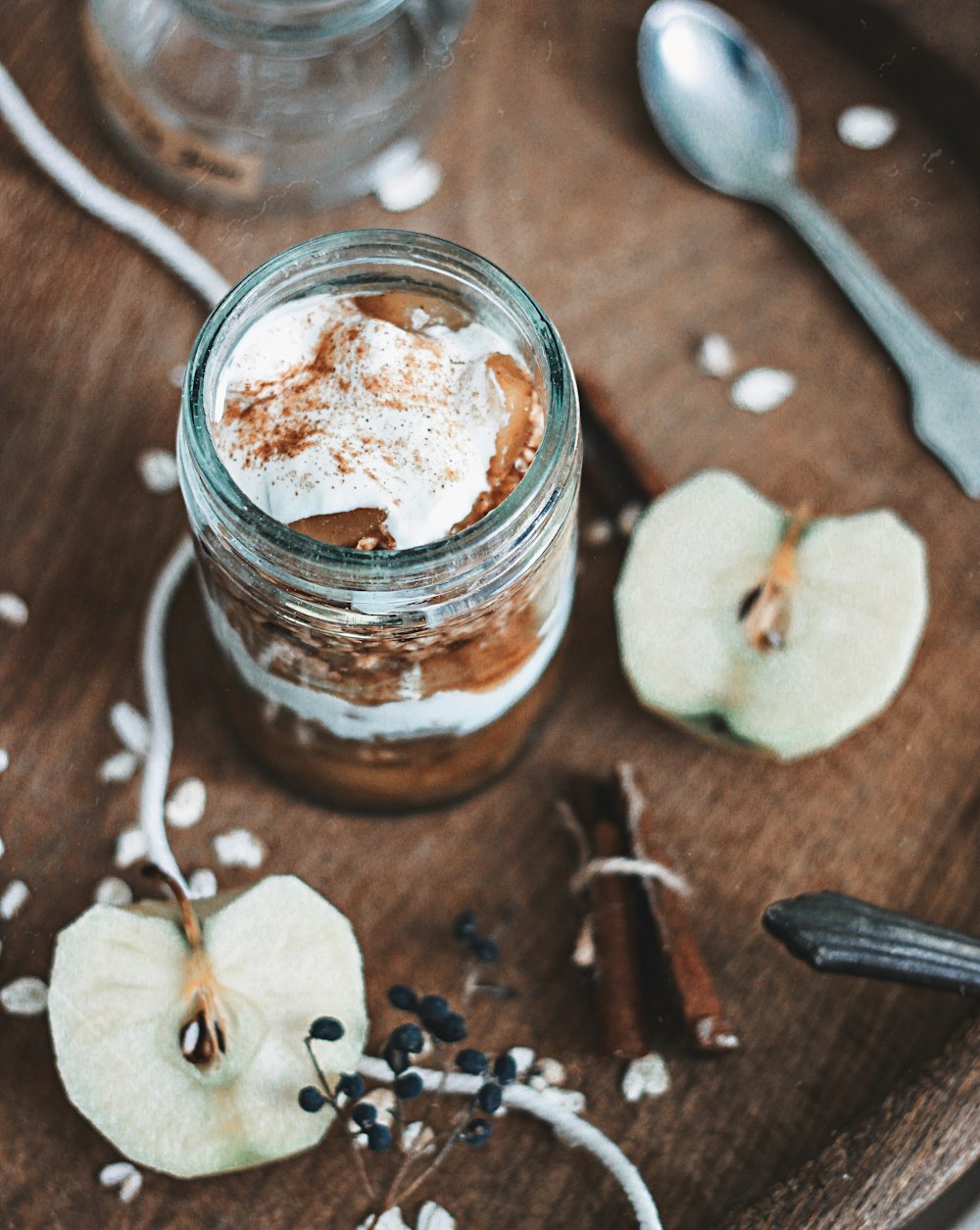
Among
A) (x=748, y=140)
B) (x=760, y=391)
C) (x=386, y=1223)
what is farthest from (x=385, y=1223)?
(x=748, y=140)

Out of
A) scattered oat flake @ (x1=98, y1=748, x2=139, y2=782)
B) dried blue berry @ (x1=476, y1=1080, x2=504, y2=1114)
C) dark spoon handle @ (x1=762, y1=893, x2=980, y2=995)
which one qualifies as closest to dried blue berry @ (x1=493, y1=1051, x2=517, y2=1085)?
dried blue berry @ (x1=476, y1=1080, x2=504, y2=1114)

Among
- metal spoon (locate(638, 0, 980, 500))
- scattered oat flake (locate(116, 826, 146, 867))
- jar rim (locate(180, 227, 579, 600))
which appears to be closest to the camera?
jar rim (locate(180, 227, 579, 600))

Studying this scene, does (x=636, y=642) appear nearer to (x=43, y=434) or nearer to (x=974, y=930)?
(x=974, y=930)

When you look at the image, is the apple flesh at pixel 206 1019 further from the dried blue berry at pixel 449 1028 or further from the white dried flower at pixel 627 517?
the white dried flower at pixel 627 517

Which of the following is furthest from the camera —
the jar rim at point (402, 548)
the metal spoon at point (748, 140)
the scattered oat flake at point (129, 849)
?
the metal spoon at point (748, 140)

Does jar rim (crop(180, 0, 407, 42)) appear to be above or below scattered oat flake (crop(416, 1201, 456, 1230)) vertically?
above

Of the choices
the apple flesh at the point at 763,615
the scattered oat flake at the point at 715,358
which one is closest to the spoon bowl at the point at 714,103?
the scattered oat flake at the point at 715,358

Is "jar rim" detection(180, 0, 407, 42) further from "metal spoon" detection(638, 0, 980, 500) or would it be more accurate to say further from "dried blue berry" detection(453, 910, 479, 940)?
"dried blue berry" detection(453, 910, 479, 940)
